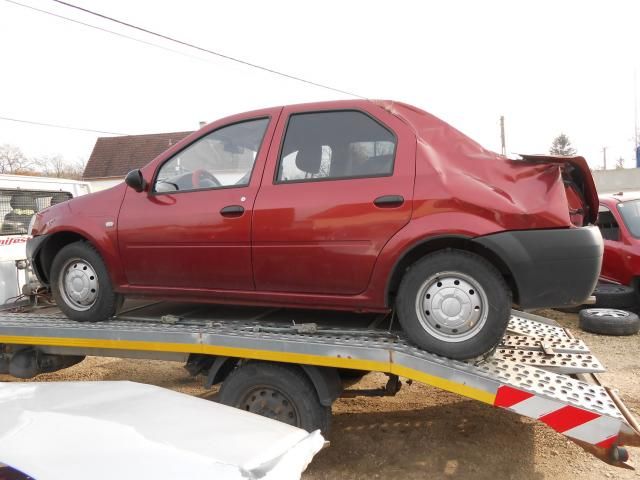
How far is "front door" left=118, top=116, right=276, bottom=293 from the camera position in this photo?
338 centimetres

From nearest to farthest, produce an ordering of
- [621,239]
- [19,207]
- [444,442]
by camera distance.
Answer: [444,442], [19,207], [621,239]

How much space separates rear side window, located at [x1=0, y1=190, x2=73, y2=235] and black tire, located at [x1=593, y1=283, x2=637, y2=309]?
7.37m

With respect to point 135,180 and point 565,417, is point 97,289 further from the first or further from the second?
point 565,417

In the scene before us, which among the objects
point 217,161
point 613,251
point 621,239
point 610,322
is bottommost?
point 610,322

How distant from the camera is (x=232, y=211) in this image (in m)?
3.36

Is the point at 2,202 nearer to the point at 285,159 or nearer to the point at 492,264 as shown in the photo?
the point at 285,159

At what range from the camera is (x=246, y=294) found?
3412 mm

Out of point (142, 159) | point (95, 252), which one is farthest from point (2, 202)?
point (142, 159)

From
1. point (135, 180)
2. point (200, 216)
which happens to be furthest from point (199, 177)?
point (135, 180)

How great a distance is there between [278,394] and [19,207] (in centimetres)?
435

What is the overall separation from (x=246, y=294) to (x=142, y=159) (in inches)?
1176

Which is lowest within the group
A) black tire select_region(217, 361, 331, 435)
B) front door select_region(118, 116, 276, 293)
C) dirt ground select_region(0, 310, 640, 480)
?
dirt ground select_region(0, 310, 640, 480)

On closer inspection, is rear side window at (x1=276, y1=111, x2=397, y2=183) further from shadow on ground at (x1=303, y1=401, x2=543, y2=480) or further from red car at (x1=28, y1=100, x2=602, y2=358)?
shadow on ground at (x1=303, y1=401, x2=543, y2=480)

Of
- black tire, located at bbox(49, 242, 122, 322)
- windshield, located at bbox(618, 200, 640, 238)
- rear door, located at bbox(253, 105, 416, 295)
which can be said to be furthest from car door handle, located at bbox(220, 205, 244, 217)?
windshield, located at bbox(618, 200, 640, 238)
